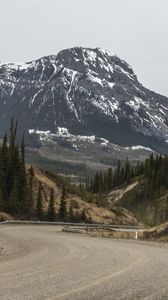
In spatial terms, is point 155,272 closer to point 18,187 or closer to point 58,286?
point 58,286

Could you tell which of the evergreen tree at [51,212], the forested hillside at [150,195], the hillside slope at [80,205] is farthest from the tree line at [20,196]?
the forested hillside at [150,195]

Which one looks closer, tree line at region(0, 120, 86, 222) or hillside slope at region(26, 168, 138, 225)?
tree line at region(0, 120, 86, 222)

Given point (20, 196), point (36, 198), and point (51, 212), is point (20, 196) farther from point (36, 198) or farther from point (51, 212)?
point (36, 198)

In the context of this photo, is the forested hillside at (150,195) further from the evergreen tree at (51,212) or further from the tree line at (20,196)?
the evergreen tree at (51,212)

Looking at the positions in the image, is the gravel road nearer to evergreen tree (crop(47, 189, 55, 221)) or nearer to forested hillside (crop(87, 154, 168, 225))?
evergreen tree (crop(47, 189, 55, 221))

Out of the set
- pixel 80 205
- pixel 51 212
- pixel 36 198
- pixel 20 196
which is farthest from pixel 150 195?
pixel 20 196

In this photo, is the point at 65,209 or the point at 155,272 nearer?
the point at 155,272

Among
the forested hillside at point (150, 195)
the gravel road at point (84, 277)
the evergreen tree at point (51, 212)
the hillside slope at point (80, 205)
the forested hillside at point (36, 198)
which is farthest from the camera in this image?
the forested hillside at point (150, 195)

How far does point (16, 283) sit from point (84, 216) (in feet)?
260

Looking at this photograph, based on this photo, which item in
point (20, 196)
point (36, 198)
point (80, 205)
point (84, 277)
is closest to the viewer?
point (84, 277)

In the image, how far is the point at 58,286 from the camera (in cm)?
1516

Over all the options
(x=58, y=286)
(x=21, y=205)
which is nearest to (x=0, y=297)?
(x=58, y=286)

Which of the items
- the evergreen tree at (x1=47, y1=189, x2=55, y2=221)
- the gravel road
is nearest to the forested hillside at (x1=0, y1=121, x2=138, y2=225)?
the evergreen tree at (x1=47, y1=189, x2=55, y2=221)

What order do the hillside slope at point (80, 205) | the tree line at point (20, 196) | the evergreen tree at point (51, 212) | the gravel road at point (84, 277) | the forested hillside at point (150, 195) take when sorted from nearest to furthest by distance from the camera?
the gravel road at point (84, 277)
the tree line at point (20, 196)
the evergreen tree at point (51, 212)
the hillside slope at point (80, 205)
the forested hillside at point (150, 195)
